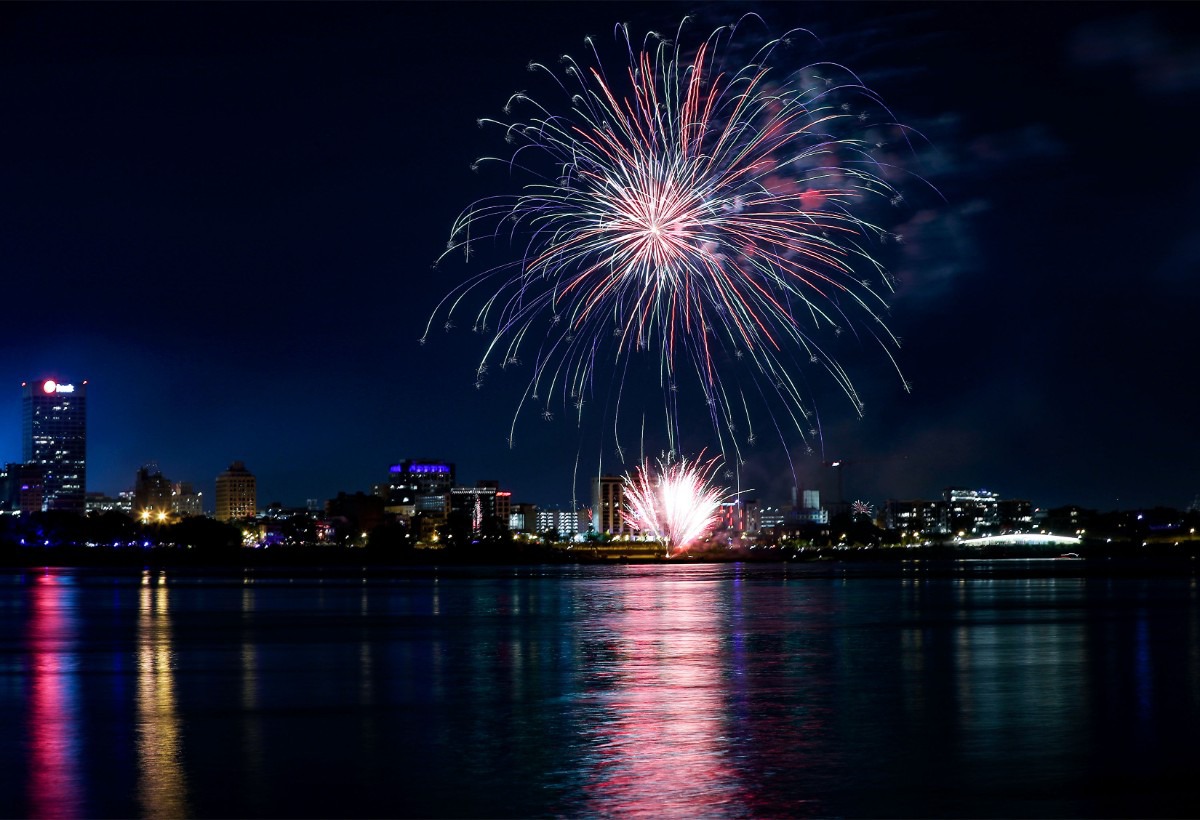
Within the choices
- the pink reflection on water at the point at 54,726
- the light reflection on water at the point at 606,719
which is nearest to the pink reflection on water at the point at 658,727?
the light reflection on water at the point at 606,719

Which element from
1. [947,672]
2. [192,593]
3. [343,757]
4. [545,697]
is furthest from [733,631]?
[192,593]

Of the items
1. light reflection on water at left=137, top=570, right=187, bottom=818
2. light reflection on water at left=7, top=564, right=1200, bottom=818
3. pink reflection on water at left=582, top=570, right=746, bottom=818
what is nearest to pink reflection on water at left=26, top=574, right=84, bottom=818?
light reflection on water at left=7, top=564, right=1200, bottom=818

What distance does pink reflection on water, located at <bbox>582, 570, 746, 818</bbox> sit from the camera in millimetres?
14445

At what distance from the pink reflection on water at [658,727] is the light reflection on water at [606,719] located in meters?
0.07

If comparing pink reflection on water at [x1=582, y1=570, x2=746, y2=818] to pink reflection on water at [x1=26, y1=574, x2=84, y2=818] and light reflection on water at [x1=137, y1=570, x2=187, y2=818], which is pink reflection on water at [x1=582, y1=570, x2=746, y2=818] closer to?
light reflection on water at [x1=137, y1=570, x2=187, y2=818]

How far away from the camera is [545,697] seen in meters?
23.5

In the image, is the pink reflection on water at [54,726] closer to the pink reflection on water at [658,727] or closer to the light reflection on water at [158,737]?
the light reflection on water at [158,737]

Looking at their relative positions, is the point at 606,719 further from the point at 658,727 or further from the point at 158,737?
the point at 158,737

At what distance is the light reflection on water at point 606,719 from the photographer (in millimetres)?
14758

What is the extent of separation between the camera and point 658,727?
1956 cm

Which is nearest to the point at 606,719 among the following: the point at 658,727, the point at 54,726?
the point at 658,727

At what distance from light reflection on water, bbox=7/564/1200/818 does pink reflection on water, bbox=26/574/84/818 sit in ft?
0.26

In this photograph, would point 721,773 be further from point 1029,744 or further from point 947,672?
point 947,672

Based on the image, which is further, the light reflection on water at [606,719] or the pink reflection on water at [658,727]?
the light reflection on water at [606,719]
